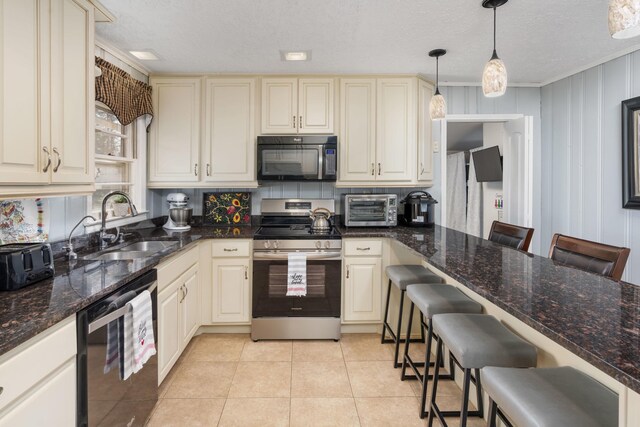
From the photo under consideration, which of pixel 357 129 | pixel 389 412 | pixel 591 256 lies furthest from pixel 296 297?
pixel 591 256

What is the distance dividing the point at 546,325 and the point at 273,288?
2.17m

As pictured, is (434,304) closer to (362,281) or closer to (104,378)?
(362,281)

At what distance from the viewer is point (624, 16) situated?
1.08m

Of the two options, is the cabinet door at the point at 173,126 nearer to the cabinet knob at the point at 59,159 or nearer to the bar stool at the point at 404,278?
the cabinet knob at the point at 59,159

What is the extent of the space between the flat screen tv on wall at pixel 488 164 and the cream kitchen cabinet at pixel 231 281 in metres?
3.04

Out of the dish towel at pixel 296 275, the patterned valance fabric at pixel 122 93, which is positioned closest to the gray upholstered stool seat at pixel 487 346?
the dish towel at pixel 296 275

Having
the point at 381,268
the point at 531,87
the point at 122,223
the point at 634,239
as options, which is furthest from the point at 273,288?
the point at 531,87

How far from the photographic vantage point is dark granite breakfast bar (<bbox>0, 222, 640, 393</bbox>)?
847mm

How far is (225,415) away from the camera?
6.42 feet

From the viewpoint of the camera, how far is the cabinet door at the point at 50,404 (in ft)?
3.23

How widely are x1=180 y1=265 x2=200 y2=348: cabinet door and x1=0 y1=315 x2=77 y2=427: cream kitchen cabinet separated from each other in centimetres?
125

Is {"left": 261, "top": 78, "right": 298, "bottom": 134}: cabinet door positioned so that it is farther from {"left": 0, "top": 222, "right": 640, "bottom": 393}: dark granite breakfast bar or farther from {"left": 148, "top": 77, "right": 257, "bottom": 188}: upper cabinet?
{"left": 0, "top": 222, "right": 640, "bottom": 393}: dark granite breakfast bar

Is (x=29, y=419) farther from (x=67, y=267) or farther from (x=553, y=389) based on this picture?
(x=553, y=389)

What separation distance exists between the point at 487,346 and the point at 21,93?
206 cm
